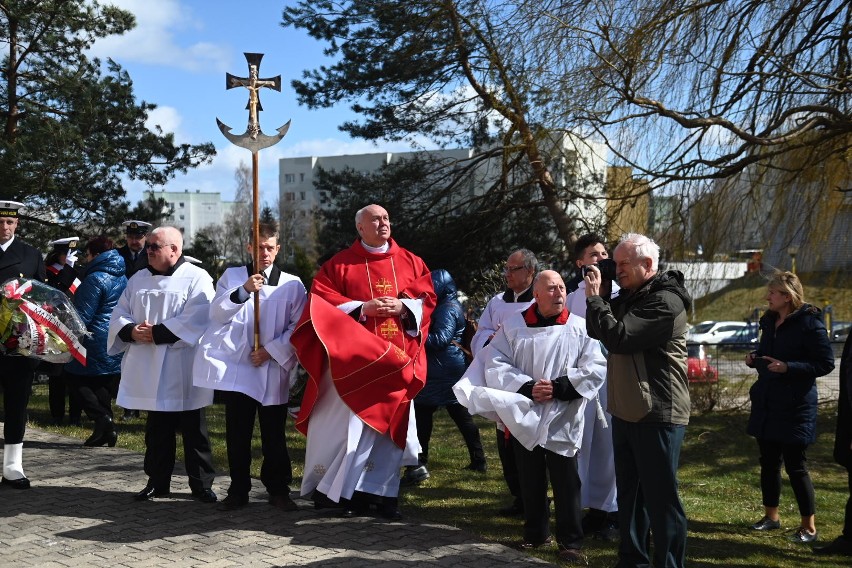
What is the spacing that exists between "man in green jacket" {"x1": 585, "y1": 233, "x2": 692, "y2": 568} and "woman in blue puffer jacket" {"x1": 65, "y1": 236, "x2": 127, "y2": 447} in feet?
19.0

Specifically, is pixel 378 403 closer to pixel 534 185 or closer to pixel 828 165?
pixel 828 165

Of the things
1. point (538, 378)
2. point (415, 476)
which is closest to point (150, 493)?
point (415, 476)

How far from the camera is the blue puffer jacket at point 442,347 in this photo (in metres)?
8.43

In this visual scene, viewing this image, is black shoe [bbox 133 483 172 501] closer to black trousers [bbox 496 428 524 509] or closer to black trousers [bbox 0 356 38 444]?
black trousers [bbox 0 356 38 444]

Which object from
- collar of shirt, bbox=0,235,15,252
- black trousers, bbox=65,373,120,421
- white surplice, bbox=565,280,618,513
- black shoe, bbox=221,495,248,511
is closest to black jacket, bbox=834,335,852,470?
white surplice, bbox=565,280,618,513

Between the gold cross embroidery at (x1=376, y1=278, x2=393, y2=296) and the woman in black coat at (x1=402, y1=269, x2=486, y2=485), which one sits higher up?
the gold cross embroidery at (x1=376, y1=278, x2=393, y2=296)

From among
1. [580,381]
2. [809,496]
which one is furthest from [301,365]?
[809,496]

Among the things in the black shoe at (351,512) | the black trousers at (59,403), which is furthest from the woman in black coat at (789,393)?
the black trousers at (59,403)

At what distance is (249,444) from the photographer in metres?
6.97

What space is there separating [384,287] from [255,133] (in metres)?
1.41

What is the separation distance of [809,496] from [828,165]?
5.25 metres

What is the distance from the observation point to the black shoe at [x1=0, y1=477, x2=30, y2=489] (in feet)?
24.4

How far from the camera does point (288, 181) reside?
282 feet

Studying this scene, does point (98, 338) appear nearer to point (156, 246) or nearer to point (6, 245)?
point (6, 245)
